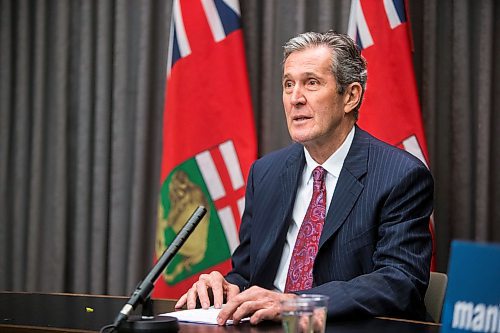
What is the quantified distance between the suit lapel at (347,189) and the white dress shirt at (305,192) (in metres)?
0.06

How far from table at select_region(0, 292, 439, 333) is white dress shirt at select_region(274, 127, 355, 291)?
0.42 meters

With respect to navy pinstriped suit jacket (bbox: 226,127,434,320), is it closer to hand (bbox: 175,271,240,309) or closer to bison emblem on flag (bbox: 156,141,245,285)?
hand (bbox: 175,271,240,309)

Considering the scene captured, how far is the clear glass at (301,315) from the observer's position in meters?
1.59

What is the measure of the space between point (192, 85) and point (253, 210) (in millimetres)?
1090

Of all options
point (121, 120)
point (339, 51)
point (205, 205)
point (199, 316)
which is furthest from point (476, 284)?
point (121, 120)

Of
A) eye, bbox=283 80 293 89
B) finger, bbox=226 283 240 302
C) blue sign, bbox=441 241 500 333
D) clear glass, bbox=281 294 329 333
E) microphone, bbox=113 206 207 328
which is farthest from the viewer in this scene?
eye, bbox=283 80 293 89

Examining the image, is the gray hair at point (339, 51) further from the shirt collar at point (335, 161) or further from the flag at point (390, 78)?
the flag at point (390, 78)

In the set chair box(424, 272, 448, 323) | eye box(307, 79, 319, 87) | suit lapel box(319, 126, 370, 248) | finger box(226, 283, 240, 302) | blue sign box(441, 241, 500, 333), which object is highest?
eye box(307, 79, 319, 87)

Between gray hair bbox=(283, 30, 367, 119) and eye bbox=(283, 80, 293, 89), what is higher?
gray hair bbox=(283, 30, 367, 119)

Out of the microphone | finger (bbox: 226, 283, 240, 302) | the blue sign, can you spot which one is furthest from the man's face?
the blue sign

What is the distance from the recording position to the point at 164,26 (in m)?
4.41

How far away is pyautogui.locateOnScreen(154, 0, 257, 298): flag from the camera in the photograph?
3.79 meters

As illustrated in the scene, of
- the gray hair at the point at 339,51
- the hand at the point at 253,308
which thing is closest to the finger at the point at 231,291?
the hand at the point at 253,308

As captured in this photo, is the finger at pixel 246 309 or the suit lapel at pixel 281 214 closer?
the finger at pixel 246 309
